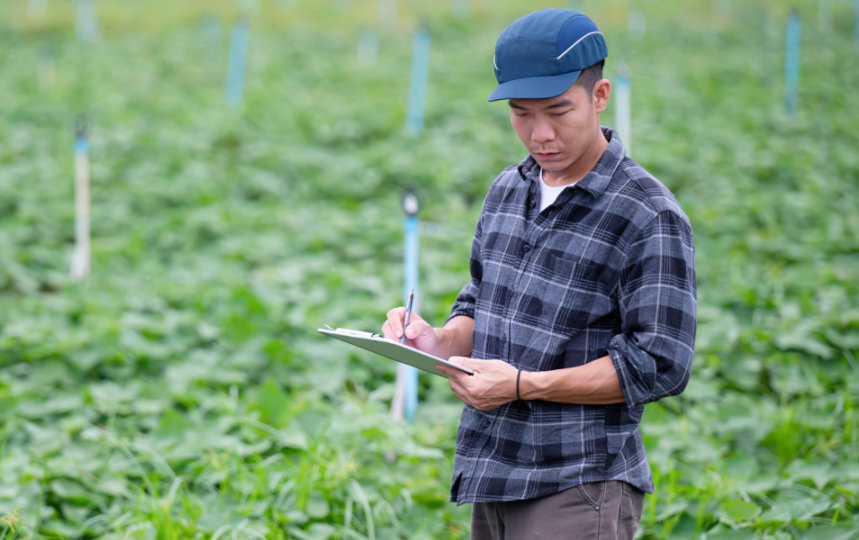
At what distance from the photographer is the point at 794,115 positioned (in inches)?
347

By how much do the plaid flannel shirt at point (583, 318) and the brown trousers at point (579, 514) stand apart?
0.02m

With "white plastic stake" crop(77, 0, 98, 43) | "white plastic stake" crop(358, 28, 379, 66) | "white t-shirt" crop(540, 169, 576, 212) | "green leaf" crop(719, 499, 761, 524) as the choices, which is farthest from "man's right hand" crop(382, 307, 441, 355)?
"white plastic stake" crop(77, 0, 98, 43)

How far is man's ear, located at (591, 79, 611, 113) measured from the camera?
1540 mm

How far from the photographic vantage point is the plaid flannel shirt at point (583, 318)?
1.50 metres

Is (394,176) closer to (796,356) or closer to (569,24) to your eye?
(796,356)

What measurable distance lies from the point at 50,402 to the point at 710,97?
27.3 ft

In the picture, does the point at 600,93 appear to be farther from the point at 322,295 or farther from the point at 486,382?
the point at 322,295

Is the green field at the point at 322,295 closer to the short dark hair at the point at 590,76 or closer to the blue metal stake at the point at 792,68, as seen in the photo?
the blue metal stake at the point at 792,68

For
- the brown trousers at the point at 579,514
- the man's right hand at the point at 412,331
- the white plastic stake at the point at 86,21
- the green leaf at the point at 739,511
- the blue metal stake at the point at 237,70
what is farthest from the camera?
the white plastic stake at the point at 86,21

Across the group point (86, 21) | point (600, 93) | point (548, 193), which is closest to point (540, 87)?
point (600, 93)

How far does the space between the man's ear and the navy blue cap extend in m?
0.05

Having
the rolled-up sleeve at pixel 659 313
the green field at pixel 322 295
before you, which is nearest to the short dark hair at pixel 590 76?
the rolled-up sleeve at pixel 659 313

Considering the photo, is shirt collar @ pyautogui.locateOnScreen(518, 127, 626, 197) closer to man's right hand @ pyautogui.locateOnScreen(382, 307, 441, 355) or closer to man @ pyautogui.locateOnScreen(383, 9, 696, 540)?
man @ pyautogui.locateOnScreen(383, 9, 696, 540)

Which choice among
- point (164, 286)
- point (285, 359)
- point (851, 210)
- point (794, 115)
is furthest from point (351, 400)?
point (794, 115)
